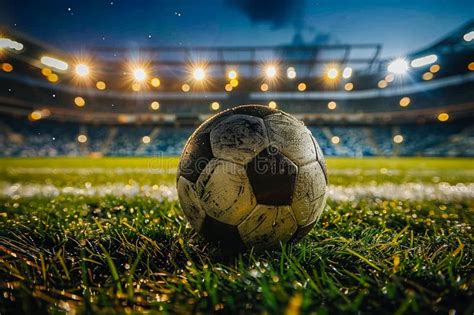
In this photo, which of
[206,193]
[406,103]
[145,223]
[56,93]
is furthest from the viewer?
[406,103]

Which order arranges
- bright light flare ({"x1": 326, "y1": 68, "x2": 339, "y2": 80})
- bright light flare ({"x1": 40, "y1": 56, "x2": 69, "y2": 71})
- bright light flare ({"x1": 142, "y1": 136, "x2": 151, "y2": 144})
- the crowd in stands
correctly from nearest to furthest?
bright light flare ({"x1": 40, "y1": 56, "x2": 69, "y2": 71}), the crowd in stands, bright light flare ({"x1": 326, "y1": 68, "x2": 339, "y2": 80}), bright light flare ({"x1": 142, "y1": 136, "x2": 151, "y2": 144})

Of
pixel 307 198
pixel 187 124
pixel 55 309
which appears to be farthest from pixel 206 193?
pixel 187 124

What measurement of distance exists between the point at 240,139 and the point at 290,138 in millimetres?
329

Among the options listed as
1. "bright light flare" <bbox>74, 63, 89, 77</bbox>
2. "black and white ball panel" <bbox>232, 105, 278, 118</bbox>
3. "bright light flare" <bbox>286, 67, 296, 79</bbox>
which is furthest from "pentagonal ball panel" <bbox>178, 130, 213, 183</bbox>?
"bright light flare" <bbox>74, 63, 89, 77</bbox>

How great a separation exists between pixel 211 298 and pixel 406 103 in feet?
163

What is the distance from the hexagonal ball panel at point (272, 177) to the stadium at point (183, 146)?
0.37m

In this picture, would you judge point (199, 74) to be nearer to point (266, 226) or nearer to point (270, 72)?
point (270, 72)

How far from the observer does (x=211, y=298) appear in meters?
1.12

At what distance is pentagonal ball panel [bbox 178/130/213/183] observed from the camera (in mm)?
1691

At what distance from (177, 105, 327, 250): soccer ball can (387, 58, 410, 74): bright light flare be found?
4447cm

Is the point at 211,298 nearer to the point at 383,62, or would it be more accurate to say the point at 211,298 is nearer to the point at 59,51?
the point at 59,51

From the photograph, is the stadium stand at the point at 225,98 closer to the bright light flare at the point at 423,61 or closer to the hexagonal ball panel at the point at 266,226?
the bright light flare at the point at 423,61

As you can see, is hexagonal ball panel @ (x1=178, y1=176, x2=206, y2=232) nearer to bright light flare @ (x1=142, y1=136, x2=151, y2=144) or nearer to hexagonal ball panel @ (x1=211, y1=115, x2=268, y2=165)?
hexagonal ball panel @ (x1=211, y1=115, x2=268, y2=165)

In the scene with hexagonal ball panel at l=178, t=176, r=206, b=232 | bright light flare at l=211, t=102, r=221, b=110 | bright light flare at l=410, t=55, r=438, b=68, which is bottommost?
hexagonal ball panel at l=178, t=176, r=206, b=232
